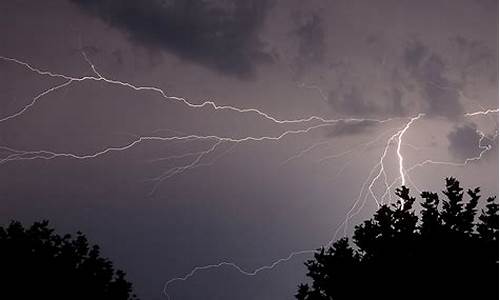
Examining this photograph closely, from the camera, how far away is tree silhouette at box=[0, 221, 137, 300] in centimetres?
600

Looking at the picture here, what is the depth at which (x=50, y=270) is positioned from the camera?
6.30 meters

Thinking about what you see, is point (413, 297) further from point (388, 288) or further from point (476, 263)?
Answer: point (476, 263)

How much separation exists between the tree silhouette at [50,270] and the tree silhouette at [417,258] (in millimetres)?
2855

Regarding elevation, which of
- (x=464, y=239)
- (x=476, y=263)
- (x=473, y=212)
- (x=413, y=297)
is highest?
(x=473, y=212)

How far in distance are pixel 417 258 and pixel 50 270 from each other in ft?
15.8

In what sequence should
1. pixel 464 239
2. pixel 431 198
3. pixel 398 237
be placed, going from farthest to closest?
pixel 431 198 < pixel 398 237 < pixel 464 239

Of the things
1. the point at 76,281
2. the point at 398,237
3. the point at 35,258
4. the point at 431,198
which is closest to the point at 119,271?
the point at 76,281

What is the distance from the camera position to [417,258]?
6.04 meters

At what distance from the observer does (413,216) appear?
6.86 meters

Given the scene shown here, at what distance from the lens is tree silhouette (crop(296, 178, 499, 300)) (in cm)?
568

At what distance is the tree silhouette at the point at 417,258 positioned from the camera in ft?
18.6

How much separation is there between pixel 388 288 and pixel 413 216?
53.0 inches

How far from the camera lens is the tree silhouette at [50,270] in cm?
600

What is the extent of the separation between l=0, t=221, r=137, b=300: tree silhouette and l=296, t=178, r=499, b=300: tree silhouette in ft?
Answer: 9.37
